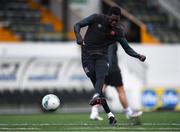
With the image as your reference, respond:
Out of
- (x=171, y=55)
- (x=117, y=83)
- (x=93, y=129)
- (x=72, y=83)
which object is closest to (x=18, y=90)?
(x=72, y=83)

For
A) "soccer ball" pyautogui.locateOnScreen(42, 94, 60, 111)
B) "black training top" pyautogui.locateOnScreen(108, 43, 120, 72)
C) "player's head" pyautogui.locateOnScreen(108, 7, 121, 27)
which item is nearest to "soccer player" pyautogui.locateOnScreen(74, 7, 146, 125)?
"player's head" pyautogui.locateOnScreen(108, 7, 121, 27)

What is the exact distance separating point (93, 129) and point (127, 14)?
18527 millimetres

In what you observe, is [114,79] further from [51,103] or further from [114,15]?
[114,15]

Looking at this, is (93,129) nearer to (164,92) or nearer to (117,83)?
(117,83)

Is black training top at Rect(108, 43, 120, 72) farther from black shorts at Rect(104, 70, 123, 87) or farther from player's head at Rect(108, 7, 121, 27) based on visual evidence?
player's head at Rect(108, 7, 121, 27)

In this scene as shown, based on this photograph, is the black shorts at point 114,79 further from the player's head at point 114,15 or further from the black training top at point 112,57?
the player's head at point 114,15

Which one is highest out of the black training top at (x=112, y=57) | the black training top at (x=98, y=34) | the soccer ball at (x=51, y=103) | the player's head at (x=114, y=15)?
the player's head at (x=114, y=15)

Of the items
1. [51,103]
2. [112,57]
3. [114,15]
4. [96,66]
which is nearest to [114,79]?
[112,57]

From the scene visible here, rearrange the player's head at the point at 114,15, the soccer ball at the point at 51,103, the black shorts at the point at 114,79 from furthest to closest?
1. the black shorts at the point at 114,79
2. the soccer ball at the point at 51,103
3. the player's head at the point at 114,15

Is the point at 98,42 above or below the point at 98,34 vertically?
below

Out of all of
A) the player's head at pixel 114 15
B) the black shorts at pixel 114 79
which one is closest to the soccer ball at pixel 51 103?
the player's head at pixel 114 15

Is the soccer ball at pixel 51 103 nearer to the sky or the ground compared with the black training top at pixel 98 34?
nearer to the ground

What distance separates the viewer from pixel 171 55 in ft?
96.7

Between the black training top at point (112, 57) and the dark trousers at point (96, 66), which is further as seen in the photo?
the black training top at point (112, 57)
